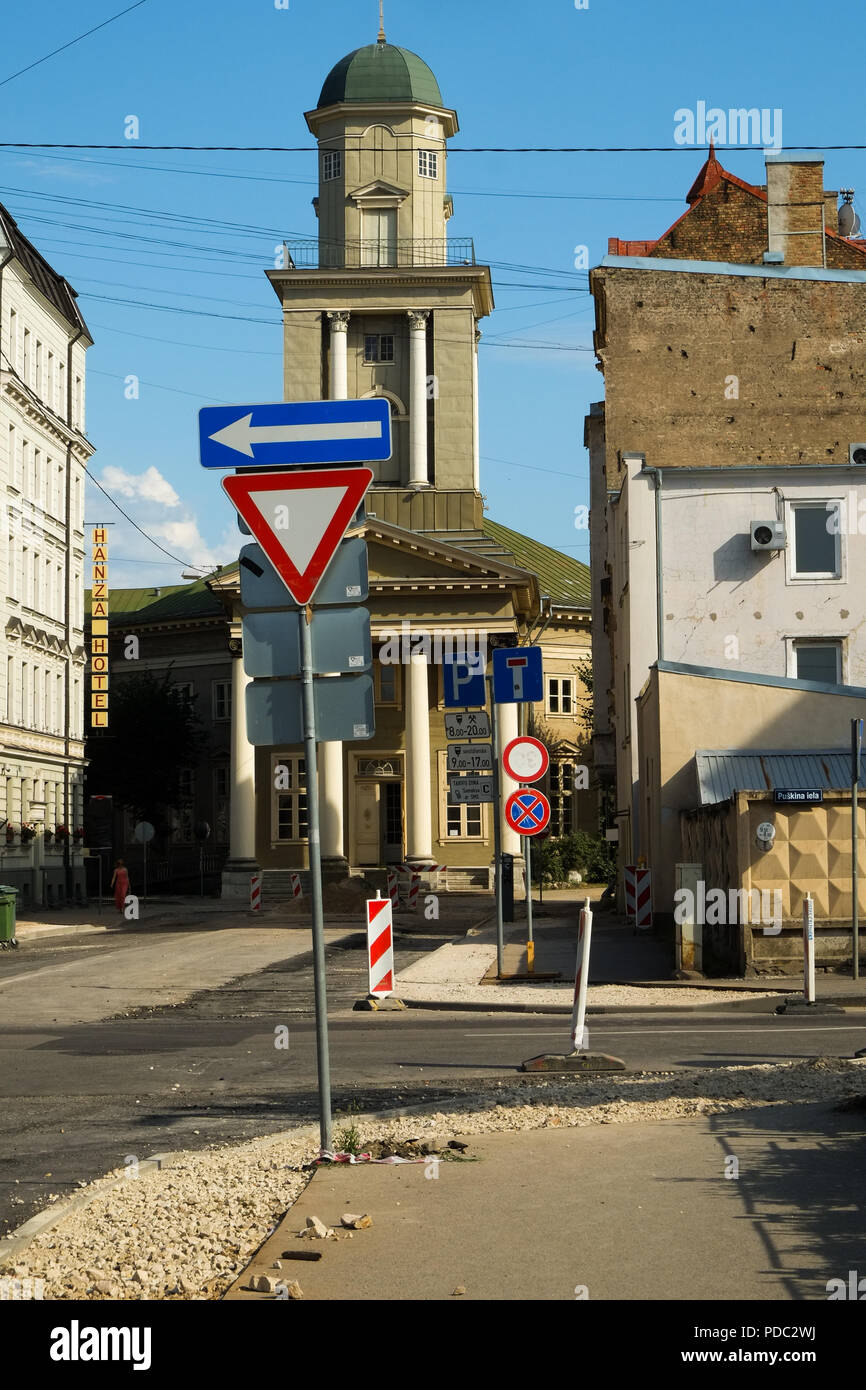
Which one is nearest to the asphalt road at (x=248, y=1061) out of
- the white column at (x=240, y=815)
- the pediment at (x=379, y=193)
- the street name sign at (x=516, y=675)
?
the street name sign at (x=516, y=675)

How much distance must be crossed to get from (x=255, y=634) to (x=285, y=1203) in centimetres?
277

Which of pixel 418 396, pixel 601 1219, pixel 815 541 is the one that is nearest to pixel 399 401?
pixel 418 396

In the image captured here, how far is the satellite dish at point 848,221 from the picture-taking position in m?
60.9

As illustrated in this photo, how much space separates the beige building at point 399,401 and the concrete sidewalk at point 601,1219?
53.3m

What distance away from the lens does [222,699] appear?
80.7 meters

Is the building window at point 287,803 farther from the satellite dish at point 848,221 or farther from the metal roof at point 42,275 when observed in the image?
the satellite dish at point 848,221

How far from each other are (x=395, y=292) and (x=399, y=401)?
4181 millimetres

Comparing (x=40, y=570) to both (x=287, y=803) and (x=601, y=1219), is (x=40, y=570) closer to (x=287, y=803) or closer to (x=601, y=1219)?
(x=287, y=803)

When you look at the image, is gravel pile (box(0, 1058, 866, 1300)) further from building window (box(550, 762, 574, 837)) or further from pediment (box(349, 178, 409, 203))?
building window (box(550, 762, 574, 837))

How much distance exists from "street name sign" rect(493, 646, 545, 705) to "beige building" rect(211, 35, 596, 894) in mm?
39602

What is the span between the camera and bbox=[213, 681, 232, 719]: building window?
8006 centimetres

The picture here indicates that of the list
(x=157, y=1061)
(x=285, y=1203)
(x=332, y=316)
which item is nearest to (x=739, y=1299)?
(x=285, y=1203)
